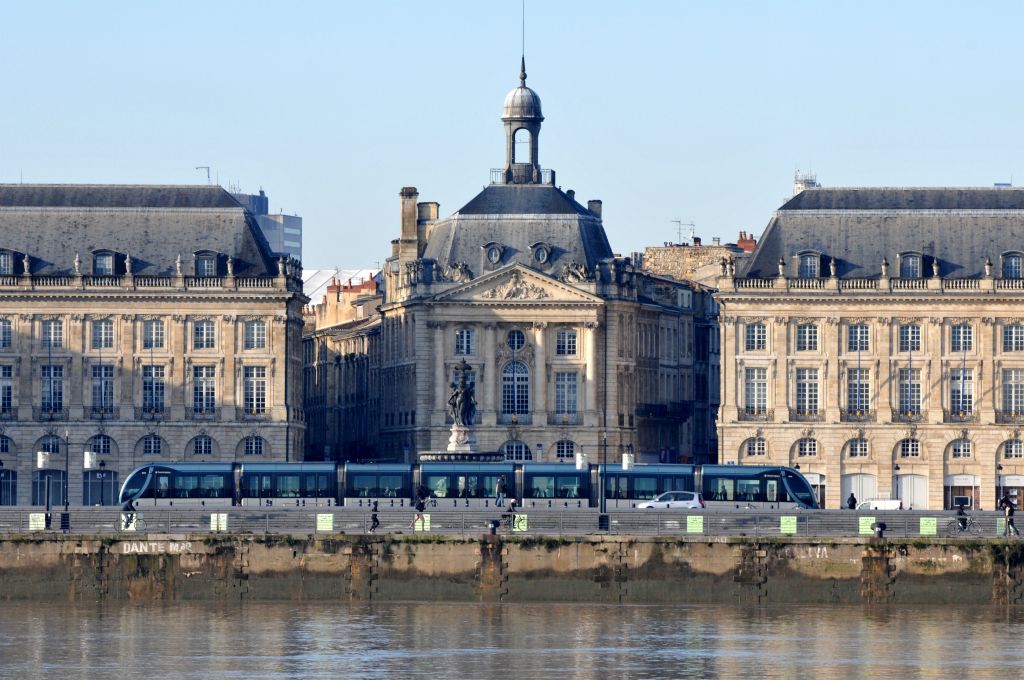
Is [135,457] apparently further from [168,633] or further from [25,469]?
[168,633]

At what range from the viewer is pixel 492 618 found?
106625 mm

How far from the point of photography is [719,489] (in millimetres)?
129625

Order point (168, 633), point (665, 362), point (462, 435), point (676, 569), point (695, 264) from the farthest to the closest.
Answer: point (695, 264) < point (665, 362) < point (462, 435) < point (676, 569) < point (168, 633)

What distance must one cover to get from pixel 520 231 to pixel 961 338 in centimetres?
1936

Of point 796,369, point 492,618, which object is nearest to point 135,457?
point 796,369

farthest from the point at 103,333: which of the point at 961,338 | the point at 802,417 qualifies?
the point at 961,338

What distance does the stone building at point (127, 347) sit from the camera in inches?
6073

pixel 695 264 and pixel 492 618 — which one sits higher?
pixel 695 264

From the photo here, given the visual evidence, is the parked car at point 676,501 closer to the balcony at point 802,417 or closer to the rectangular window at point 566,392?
the balcony at point 802,417

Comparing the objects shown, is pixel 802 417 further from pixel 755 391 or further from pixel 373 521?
pixel 373 521

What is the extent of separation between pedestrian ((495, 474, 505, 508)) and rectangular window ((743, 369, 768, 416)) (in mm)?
27210

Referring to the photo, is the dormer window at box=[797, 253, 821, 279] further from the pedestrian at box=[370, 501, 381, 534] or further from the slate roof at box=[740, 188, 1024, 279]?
the pedestrian at box=[370, 501, 381, 534]

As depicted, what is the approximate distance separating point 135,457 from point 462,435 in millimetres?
17799

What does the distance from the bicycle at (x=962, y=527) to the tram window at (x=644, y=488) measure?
17005 mm
